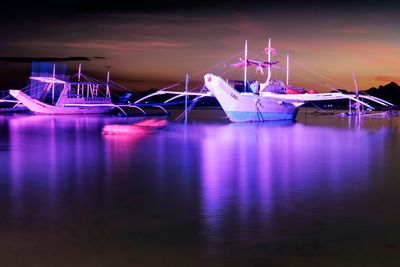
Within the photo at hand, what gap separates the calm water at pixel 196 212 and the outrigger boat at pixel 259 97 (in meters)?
24.1

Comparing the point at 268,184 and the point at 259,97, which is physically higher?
the point at 259,97

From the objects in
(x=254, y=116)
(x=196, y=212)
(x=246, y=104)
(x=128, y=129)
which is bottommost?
(x=196, y=212)

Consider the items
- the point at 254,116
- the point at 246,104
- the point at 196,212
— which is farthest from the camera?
the point at 254,116

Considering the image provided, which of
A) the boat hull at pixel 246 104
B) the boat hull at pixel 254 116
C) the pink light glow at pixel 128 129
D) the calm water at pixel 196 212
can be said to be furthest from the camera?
the boat hull at pixel 254 116

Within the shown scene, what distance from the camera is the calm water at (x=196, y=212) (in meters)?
5.93

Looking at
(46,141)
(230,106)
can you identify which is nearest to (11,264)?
(46,141)

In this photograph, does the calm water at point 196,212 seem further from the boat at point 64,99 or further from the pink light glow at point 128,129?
the boat at point 64,99

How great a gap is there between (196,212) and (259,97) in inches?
1436

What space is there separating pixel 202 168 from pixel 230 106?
2827cm

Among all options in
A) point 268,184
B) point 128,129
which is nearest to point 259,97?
point 128,129

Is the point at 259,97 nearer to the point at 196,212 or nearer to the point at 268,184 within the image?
the point at 268,184

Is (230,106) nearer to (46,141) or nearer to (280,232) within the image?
(46,141)

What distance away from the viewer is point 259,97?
44062 mm

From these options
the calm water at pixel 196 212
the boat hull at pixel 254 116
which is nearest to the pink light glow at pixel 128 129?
the boat hull at pixel 254 116
